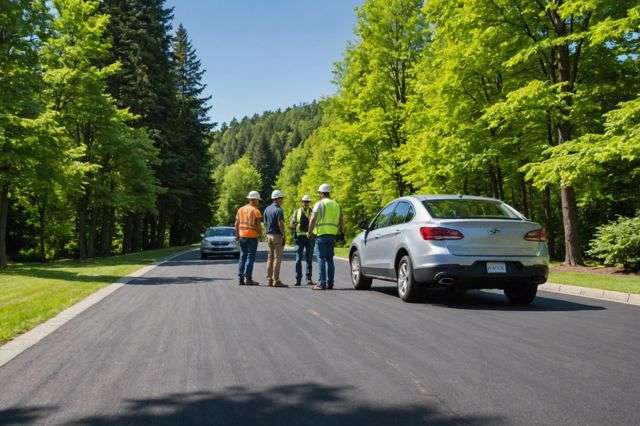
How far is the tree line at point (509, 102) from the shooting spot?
16516 millimetres

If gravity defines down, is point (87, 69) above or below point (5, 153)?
above

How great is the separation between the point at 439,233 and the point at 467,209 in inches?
41.6

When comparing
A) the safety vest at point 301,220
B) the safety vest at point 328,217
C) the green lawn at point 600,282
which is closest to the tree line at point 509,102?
the green lawn at point 600,282

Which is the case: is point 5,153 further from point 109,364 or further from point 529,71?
point 529,71

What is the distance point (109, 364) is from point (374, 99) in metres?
27.8

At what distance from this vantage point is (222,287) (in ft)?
42.6

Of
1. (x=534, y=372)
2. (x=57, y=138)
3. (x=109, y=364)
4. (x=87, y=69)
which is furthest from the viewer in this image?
(x=87, y=69)

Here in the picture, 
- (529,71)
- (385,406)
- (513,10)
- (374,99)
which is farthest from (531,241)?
(374,99)

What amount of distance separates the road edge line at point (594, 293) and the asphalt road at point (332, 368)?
1.37m

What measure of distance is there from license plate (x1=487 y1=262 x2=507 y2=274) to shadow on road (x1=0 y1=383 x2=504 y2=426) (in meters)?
5.19

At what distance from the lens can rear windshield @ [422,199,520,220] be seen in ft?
32.0

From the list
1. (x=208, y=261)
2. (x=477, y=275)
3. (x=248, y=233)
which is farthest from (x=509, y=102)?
(x=208, y=261)

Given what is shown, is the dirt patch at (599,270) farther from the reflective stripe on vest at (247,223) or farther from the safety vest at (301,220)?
the reflective stripe on vest at (247,223)

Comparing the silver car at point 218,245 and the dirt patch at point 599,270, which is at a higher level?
the silver car at point 218,245
